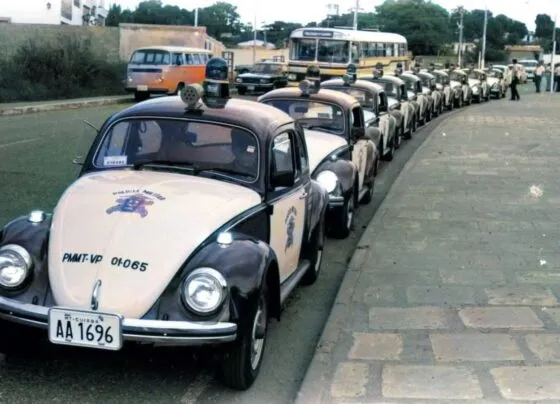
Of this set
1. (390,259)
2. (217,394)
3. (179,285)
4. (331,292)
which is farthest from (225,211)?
(390,259)

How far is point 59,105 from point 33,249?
78.9 feet

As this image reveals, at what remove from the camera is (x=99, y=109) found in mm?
27922

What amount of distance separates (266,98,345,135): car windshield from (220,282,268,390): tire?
5.36 meters

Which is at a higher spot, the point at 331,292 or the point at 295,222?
the point at 295,222

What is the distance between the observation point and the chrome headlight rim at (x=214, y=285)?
4.37 m

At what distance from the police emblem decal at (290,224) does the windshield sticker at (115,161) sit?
1.20 metres

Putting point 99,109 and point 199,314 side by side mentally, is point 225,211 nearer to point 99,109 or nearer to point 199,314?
point 199,314

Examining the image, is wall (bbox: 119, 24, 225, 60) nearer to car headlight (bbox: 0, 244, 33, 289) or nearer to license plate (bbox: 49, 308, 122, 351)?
car headlight (bbox: 0, 244, 33, 289)

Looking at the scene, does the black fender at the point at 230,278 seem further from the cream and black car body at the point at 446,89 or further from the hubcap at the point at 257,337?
the cream and black car body at the point at 446,89

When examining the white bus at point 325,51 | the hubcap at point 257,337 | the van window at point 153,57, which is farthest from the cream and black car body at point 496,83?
the hubcap at point 257,337

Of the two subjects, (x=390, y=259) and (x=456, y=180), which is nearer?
(x=390, y=259)

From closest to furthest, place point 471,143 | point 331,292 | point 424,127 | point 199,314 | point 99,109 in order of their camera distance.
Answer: point 199,314 → point 331,292 → point 471,143 → point 424,127 → point 99,109

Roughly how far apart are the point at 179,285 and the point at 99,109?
2440 centimetres

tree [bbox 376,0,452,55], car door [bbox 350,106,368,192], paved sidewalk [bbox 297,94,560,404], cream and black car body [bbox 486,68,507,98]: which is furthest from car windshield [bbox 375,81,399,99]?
tree [bbox 376,0,452,55]
